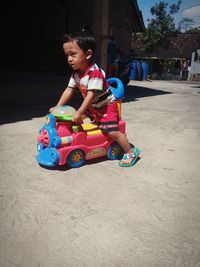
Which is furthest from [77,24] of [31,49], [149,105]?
[149,105]

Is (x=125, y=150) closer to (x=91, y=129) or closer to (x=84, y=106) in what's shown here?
(x=91, y=129)

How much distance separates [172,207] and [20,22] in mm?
10212

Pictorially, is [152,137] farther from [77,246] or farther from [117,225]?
[77,246]

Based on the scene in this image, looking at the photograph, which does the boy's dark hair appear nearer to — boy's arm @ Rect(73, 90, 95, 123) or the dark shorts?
boy's arm @ Rect(73, 90, 95, 123)

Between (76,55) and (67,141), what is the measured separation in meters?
0.88

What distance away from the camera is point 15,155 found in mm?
3268

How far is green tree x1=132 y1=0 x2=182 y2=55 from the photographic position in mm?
27844

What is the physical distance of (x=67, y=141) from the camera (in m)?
2.82

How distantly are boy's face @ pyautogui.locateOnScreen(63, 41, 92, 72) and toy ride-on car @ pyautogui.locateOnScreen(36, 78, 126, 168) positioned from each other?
461 millimetres

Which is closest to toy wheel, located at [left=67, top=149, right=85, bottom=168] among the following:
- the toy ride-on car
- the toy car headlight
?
the toy ride-on car

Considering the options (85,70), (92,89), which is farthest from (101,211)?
(85,70)

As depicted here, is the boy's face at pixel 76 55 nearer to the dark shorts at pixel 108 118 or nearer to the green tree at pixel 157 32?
the dark shorts at pixel 108 118

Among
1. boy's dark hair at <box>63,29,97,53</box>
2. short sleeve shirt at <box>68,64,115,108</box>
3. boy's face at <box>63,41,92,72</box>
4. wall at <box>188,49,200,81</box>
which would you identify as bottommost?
wall at <box>188,49,200,81</box>

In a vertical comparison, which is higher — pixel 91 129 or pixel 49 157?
pixel 91 129
